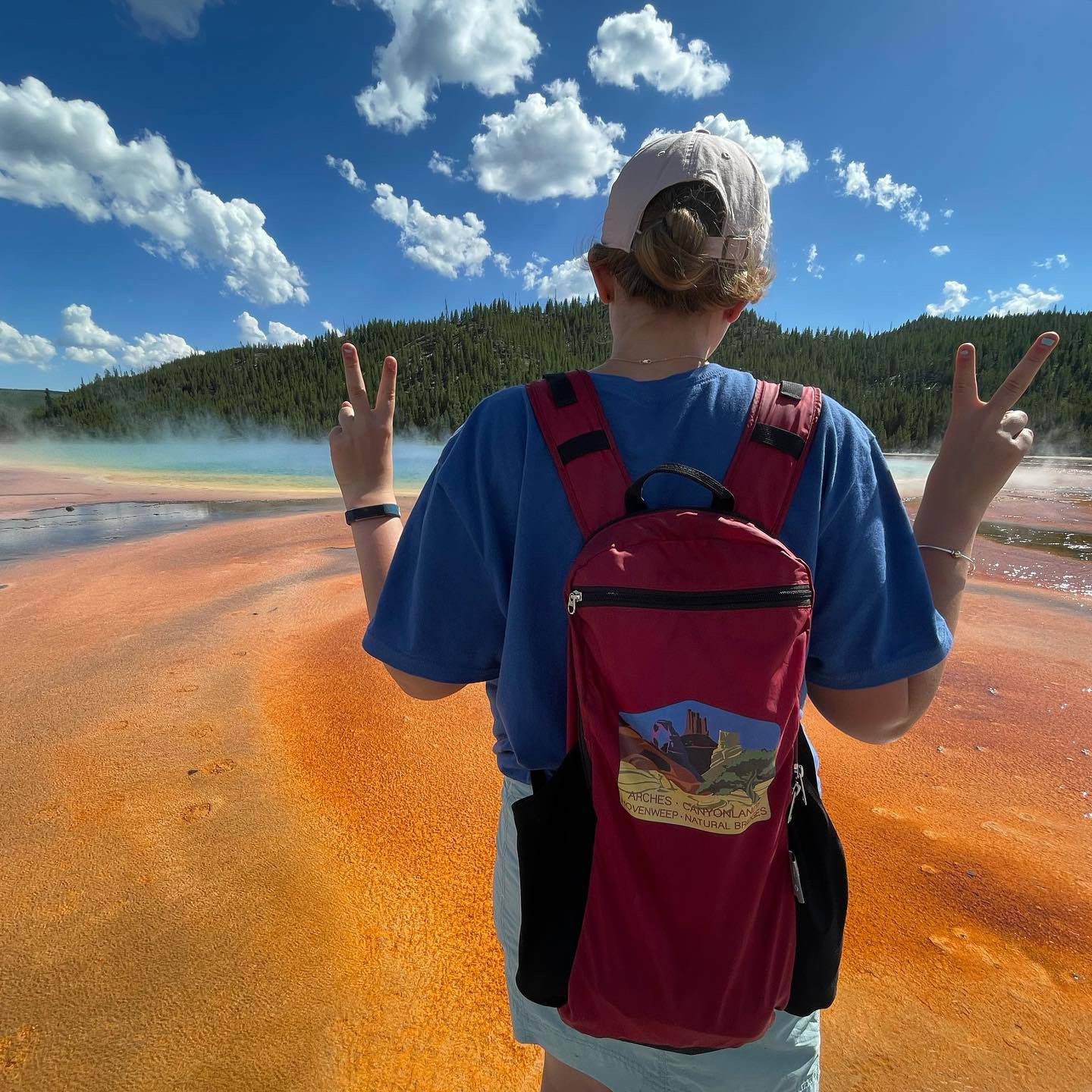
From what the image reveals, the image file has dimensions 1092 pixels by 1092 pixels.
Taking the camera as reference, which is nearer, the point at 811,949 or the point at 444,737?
the point at 811,949

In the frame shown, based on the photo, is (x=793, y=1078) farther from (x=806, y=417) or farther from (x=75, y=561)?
(x=75, y=561)

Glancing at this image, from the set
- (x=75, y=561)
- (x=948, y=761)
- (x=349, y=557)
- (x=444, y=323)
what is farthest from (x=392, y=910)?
(x=444, y=323)

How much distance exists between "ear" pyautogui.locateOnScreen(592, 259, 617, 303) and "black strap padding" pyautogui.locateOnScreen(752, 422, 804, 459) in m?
0.40

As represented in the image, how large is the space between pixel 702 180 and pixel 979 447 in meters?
0.70

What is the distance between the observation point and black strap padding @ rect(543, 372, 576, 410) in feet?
3.16

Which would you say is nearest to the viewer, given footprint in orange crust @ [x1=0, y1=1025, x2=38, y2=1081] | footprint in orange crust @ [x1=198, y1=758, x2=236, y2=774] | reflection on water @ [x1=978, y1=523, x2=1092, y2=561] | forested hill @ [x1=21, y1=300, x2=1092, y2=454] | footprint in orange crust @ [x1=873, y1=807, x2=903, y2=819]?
footprint in orange crust @ [x1=0, y1=1025, x2=38, y2=1081]

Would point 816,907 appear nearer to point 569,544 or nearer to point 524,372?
point 569,544

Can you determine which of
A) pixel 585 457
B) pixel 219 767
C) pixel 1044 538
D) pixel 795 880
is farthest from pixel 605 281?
pixel 1044 538

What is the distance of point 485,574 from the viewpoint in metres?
1.03

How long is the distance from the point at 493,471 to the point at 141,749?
3075 mm

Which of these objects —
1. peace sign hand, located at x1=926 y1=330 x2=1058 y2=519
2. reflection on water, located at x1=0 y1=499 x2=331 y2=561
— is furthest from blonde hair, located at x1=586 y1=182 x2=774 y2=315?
reflection on water, located at x1=0 y1=499 x2=331 y2=561

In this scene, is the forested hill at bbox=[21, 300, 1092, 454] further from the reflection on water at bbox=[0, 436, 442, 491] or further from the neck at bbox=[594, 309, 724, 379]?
the neck at bbox=[594, 309, 724, 379]

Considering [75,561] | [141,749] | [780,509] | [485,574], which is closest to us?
[780,509]

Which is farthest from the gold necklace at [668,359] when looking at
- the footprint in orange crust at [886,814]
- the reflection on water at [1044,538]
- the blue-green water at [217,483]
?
the reflection on water at [1044,538]
